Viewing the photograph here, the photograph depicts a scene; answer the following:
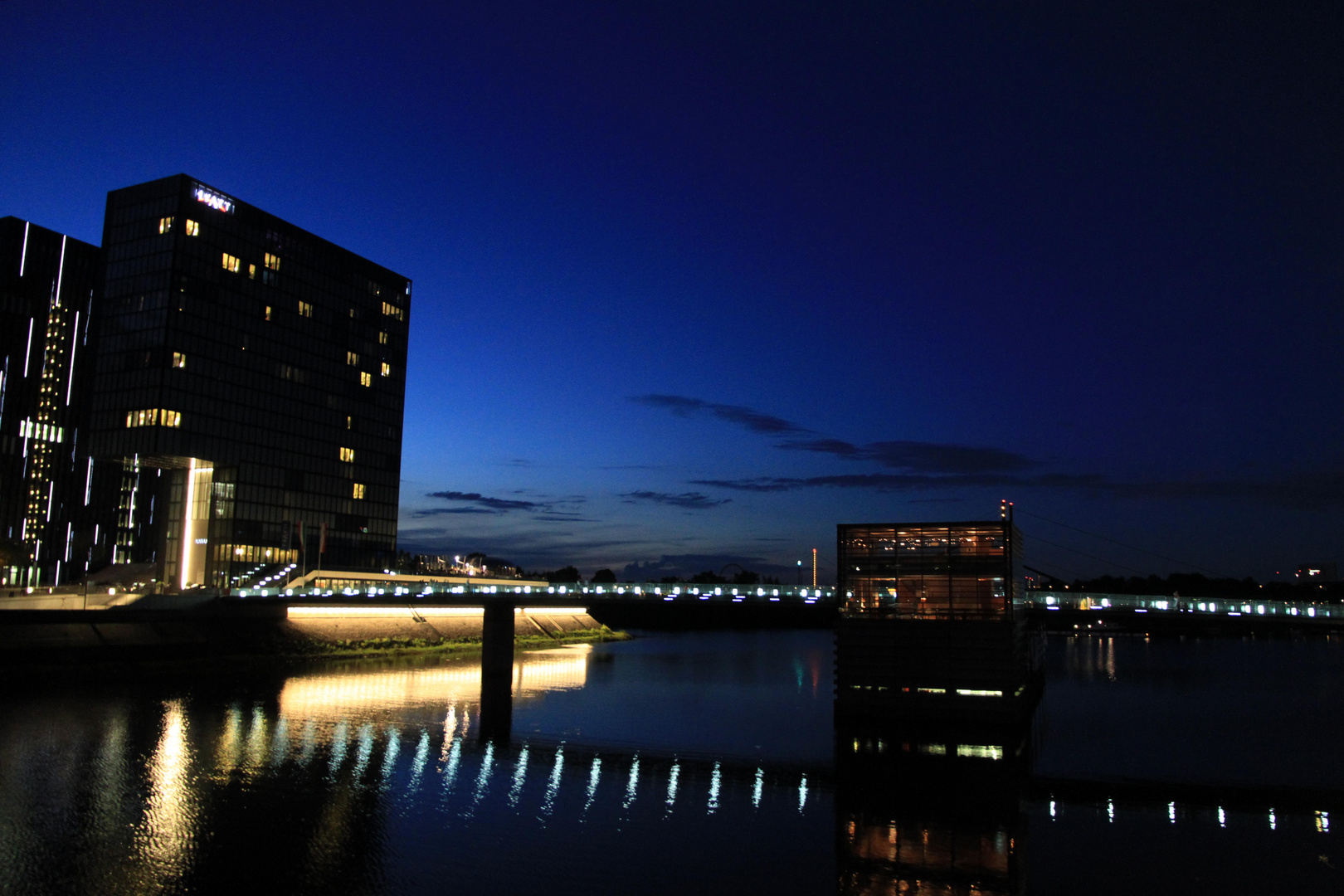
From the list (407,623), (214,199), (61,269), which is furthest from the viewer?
(61,269)

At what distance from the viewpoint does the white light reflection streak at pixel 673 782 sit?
37.9 meters

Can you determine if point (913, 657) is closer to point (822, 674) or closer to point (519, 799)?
point (519, 799)

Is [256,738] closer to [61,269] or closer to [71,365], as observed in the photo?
[71,365]

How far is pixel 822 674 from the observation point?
96.8 metres

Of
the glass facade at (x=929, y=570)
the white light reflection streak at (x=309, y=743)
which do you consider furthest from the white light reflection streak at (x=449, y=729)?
the glass facade at (x=929, y=570)

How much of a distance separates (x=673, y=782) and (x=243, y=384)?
112m

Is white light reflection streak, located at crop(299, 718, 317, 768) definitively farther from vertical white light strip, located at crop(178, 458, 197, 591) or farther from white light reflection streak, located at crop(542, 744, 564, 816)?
vertical white light strip, located at crop(178, 458, 197, 591)

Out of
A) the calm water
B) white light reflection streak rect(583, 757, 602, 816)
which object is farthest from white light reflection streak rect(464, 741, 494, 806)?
white light reflection streak rect(583, 757, 602, 816)

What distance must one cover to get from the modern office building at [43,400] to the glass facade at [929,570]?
146070 mm

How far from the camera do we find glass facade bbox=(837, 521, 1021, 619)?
56.2 metres

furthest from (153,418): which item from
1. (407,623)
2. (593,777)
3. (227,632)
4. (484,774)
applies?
(593,777)

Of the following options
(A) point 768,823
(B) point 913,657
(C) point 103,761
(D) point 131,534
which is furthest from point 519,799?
(D) point 131,534

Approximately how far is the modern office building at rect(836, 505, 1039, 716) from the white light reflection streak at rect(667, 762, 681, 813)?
610 inches

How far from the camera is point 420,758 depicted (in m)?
45.9
